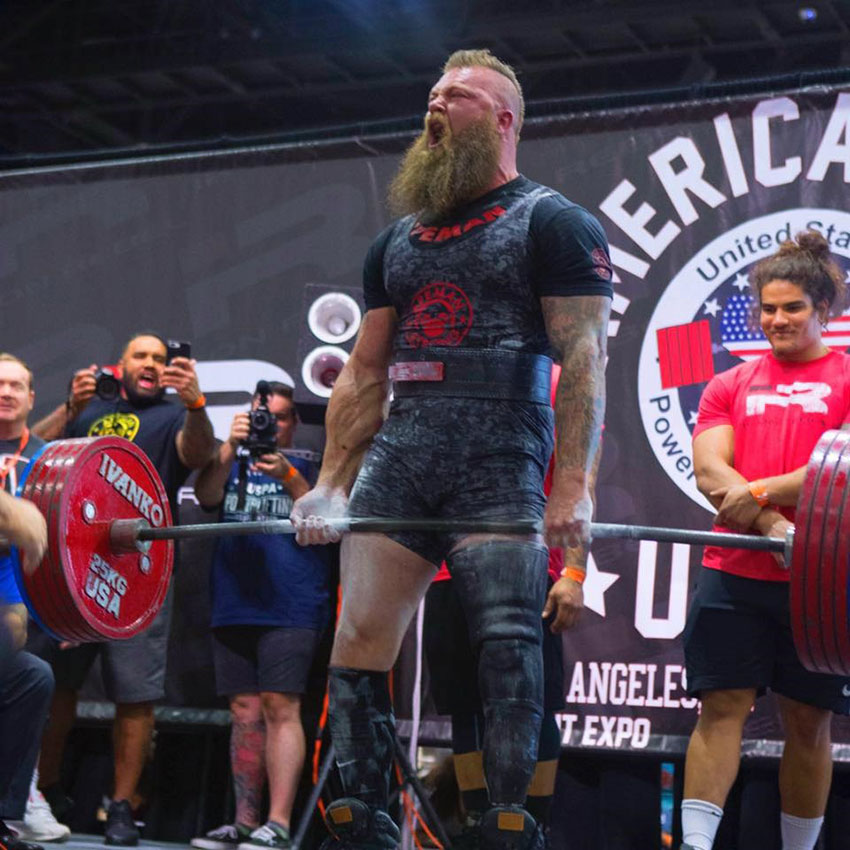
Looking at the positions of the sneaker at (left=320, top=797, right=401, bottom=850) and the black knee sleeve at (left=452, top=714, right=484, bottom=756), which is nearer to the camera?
the sneaker at (left=320, top=797, right=401, bottom=850)

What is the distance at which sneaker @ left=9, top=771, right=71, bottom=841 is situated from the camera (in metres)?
4.09

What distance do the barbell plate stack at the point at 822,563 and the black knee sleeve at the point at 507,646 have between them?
0.55 meters

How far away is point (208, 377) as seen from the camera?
4.80 metres

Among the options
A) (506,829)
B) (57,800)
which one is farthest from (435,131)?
(57,800)

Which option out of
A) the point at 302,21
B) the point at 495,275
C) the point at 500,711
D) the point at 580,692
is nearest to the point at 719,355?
the point at 580,692

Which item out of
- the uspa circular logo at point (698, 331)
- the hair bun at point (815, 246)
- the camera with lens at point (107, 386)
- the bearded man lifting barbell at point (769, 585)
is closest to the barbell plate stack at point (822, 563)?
the bearded man lifting barbell at point (769, 585)

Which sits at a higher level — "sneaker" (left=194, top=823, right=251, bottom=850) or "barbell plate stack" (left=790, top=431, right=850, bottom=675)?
"barbell plate stack" (left=790, top=431, right=850, bottom=675)

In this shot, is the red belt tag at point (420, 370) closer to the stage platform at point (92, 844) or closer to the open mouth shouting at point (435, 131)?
the open mouth shouting at point (435, 131)

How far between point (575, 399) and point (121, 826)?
2.52 meters

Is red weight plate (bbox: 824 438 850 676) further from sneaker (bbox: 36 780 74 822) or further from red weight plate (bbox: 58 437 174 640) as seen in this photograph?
sneaker (bbox: 36 780 74 822)

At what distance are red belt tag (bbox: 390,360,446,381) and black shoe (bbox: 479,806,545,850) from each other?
0.79 meters

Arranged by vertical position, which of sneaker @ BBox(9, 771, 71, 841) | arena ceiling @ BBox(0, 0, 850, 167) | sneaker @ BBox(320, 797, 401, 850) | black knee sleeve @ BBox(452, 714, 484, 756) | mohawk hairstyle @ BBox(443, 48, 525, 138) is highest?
arena ceiling @ BBox(0, 0, 850, 167)

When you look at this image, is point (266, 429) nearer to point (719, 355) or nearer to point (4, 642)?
point (4, 642)

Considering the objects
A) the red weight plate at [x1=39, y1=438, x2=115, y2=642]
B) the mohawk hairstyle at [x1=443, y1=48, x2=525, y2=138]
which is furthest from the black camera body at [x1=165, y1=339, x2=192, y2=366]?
the mohawk hairstyle at [x1=443, y1=48, x2=525, y2=138]
